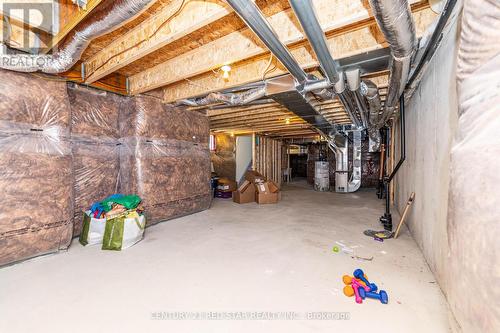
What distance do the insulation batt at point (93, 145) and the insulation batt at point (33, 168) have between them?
1.14 feet

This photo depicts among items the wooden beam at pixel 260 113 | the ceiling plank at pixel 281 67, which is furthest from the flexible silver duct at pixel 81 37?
the wooden beam at pixel 260 113

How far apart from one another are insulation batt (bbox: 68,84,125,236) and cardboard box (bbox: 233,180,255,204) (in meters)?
2.58

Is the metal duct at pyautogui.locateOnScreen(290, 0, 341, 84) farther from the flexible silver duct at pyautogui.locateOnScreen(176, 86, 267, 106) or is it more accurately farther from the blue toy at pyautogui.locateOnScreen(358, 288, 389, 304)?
the blue toy at pyautogui.locateOnScreen(358, 288, 389, 304)

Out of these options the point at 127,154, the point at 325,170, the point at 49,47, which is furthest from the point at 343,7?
the point at 325,170

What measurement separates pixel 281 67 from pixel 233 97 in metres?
0.87

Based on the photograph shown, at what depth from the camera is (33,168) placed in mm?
2176

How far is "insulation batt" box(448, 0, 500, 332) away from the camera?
0.75 m

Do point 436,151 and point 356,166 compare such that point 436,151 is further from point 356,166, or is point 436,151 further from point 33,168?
point 356,166

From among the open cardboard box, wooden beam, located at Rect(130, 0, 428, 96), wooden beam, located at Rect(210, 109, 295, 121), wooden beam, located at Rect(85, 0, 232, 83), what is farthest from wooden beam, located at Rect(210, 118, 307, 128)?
wooden beam, located at Rect(85, 0, 232, 83)

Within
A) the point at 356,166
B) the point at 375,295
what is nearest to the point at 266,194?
the point at 375,295

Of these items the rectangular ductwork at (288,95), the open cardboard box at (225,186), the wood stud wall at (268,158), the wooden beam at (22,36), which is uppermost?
the wooden beam at (22,36)

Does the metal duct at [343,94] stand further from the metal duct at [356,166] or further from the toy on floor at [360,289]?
the metal duct at [356,166]

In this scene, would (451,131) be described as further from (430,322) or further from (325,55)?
(430,322)

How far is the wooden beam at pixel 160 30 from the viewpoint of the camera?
152 cm
